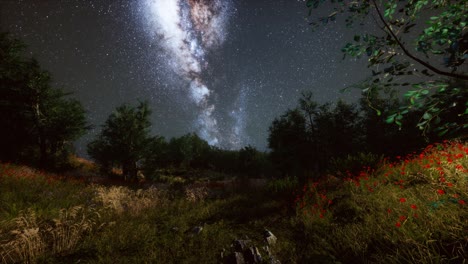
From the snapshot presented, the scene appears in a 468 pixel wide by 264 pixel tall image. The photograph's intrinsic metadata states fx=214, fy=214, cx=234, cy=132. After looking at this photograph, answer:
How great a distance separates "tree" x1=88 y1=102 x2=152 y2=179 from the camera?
1839cm

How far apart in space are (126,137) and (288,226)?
16.6 metres

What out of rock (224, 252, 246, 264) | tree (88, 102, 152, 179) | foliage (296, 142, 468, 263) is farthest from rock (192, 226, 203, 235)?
tree (88, 102, 152, 179)

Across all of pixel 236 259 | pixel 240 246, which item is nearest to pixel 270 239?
pixel 240 246

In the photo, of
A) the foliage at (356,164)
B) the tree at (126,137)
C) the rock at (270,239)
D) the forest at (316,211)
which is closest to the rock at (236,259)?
the forest at (316,211)

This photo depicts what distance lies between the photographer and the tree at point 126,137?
60.3 ft

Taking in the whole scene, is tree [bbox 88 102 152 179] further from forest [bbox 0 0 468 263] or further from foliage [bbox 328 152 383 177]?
foliage [bbox 328 152 383 177]

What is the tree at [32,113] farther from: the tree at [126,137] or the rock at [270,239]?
the rock at [270,239]

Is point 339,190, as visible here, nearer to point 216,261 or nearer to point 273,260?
point 273,260

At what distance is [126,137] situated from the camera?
60.2 ft

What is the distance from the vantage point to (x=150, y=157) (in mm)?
19484

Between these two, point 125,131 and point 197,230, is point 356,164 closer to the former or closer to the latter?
point 197,230

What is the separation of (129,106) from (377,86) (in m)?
20.2

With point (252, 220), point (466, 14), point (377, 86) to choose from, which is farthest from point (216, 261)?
point (466, 14)

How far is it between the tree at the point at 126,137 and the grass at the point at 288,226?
995cm
